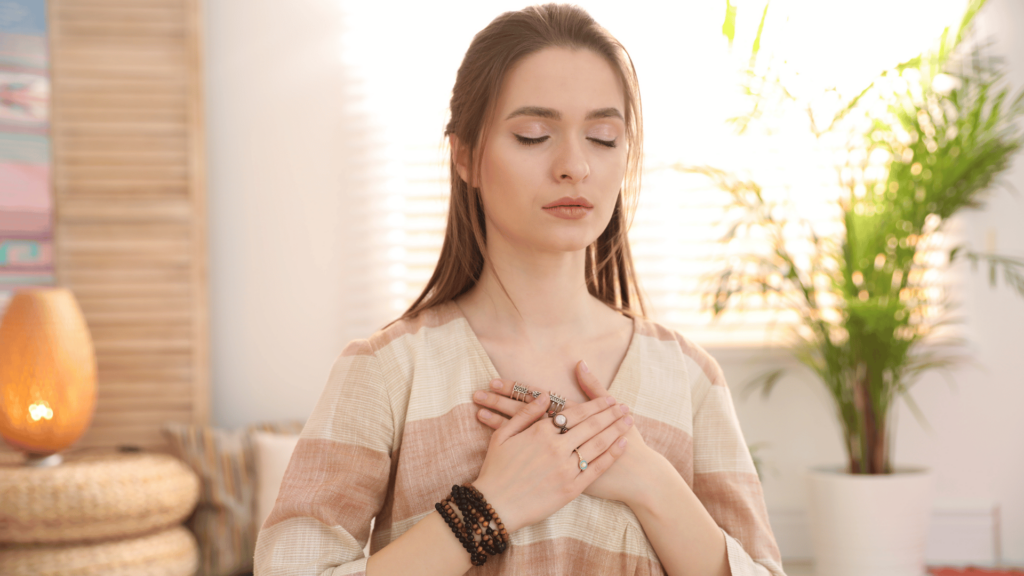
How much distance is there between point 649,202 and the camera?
2988mm

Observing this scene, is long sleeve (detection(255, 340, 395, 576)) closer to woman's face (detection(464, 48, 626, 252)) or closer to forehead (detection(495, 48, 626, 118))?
woman's face (detection(464, 48, 626, 252))

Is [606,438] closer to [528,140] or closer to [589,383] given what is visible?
[589,383]

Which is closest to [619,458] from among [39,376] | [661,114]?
[39,376]

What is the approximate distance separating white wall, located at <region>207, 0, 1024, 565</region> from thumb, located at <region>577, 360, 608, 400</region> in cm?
199

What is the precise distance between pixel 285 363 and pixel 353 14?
1.37 m

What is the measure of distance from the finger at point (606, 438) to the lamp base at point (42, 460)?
78.5 inches

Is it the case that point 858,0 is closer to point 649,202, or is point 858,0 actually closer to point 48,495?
point 649,202

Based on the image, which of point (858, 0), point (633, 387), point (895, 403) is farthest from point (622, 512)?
point (858, 0)

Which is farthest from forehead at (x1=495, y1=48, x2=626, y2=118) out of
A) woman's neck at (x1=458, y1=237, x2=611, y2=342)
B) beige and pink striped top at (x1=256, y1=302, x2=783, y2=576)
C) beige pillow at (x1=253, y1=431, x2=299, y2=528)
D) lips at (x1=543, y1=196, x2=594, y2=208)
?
beige pillow at (x1=253, y1=431, x2=299, y2=528)

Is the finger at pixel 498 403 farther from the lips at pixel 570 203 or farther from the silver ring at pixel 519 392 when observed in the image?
the lips at pixel 570 203

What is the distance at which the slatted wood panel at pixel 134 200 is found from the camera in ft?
8.95

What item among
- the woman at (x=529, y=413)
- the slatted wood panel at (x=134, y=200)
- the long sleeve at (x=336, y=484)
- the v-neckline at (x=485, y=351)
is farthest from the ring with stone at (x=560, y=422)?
A: the slatted wood panel at (x=134, y=200)

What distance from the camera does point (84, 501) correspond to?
84.3 inches

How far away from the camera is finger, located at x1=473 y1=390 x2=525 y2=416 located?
101 cm
